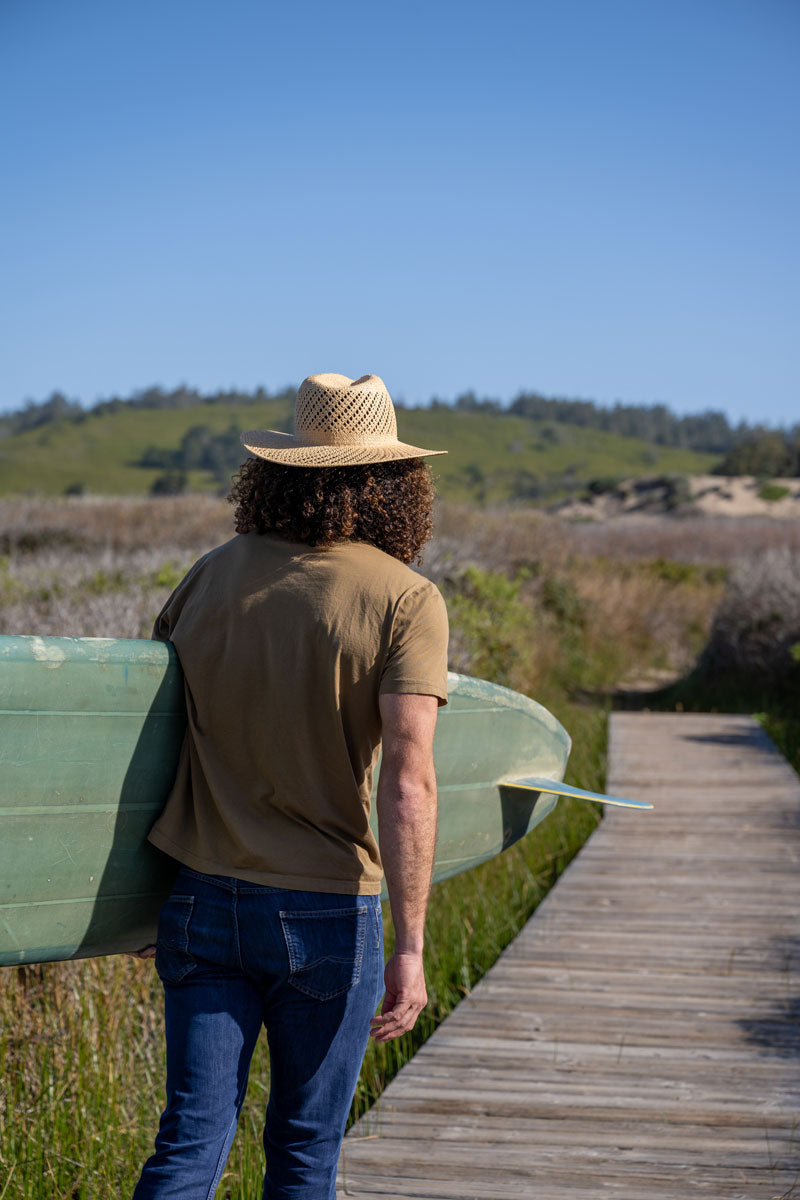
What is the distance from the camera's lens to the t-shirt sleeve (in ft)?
5.81

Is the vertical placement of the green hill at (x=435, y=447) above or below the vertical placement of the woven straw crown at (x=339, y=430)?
below

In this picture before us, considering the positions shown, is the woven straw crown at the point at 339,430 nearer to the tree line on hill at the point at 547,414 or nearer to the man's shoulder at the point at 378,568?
the man's shoulder at the point at 378,568

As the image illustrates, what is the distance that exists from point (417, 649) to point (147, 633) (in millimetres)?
5392

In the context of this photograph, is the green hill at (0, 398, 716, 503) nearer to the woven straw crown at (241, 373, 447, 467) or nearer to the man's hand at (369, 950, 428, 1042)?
the woven straw crown at (241, 373, 447, 467)

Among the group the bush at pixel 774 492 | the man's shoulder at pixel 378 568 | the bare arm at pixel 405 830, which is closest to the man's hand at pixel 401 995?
the bare arm at pixel 405 830

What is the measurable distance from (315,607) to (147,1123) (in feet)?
6.37

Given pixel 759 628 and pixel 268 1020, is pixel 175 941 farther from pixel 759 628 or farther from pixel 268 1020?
pixel 759 628

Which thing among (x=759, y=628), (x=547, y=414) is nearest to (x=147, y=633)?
(x=759, y=628)

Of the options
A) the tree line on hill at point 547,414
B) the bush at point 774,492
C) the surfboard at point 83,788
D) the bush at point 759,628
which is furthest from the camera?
the tree line on hill at point 547,414

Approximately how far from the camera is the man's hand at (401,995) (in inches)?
71.1

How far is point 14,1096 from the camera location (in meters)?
2.96

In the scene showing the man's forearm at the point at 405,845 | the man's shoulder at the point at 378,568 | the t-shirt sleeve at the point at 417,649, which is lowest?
the man's forearm at the point at 405,845

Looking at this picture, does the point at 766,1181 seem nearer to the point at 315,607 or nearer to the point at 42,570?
the point at 315,607

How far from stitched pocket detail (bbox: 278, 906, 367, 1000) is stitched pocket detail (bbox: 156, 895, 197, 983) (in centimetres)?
18
